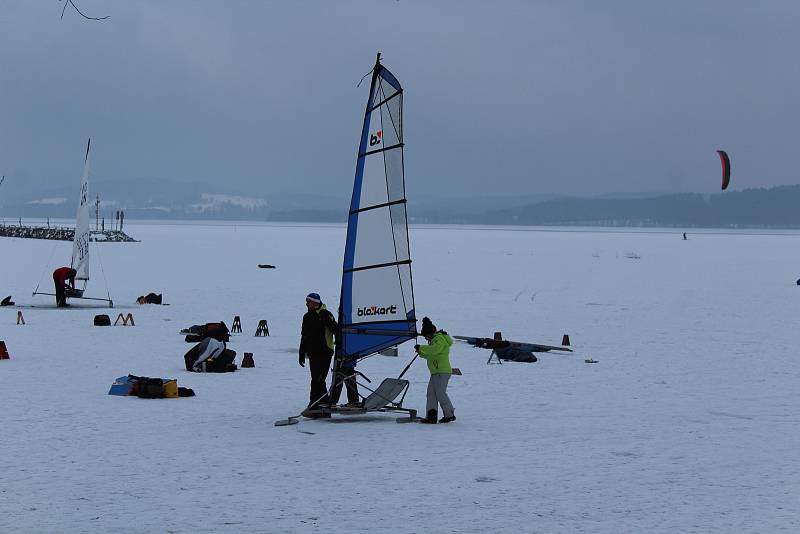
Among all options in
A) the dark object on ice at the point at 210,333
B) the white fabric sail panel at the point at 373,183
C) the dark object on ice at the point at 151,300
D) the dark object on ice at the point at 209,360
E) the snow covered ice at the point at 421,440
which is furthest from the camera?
the dark object on ice at the point at 151,300

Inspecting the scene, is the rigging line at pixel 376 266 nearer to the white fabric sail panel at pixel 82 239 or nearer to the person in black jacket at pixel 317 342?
the person in black jacket at pixel 317 342

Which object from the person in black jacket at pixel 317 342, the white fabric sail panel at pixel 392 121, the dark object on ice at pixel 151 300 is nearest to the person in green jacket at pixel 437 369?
the person in black jacket at pixel 317 342

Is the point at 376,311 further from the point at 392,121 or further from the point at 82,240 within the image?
the point at 82,240

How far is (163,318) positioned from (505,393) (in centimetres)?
1226

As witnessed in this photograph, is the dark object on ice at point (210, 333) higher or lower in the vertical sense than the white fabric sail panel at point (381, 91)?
lower

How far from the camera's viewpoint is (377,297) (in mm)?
12836

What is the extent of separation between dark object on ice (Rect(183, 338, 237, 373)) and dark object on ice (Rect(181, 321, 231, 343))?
2157 millimetres

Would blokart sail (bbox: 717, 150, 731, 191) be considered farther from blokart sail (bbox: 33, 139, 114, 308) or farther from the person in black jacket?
the person in black jacket

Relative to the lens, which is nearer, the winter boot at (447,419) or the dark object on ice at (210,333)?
the winter boot at (447,419)

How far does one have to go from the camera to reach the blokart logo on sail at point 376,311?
42.0 ft

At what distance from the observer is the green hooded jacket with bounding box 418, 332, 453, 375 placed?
1276cm

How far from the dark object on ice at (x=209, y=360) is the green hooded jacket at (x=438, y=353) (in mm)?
5422

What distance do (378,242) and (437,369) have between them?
1.64 m

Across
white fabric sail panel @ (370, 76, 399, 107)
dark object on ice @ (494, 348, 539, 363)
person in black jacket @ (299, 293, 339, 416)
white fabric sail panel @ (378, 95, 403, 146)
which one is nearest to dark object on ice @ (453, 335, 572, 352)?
dark object on ice @ (494, 348, 539, 363)
